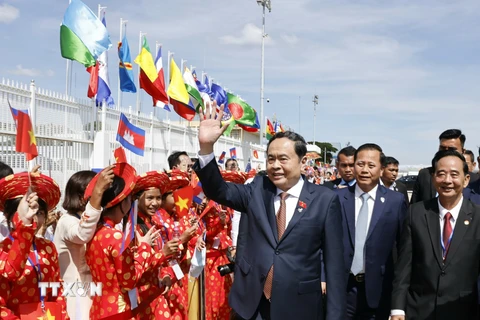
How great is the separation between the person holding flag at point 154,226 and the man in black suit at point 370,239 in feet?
4.66

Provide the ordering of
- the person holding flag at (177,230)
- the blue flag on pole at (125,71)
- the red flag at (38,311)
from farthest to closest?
the blue flag on pole at (125,71), the person holding flag at (177,230), the red flag at (38,311)

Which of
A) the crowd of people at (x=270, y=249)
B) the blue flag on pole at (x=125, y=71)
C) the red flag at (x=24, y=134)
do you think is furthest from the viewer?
the blue flag on pole at (x=125, y=71)

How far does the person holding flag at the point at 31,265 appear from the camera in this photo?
303 centimetres

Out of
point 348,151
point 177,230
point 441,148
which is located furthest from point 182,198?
point 441,148

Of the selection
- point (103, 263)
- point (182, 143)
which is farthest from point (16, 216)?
point (182, 143)

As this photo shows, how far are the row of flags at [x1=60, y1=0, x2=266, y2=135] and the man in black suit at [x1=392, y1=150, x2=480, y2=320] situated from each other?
5.76 m

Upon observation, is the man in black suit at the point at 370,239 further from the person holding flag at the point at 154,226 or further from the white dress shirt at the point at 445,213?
the person holding flag at the point at 154,226

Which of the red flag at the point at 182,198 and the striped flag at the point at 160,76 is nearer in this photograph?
the red flag at the point at 182,198

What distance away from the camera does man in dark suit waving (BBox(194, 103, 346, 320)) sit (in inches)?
128

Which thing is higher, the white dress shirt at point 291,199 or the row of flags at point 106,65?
the row of flags at point 106,65

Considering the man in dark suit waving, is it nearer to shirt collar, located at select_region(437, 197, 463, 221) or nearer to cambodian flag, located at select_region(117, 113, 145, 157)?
cambodian flag, located at select_region(117, 113, 145, 157)

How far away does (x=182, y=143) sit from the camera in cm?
1566

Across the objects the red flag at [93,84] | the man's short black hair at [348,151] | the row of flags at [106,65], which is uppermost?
the row of flags at [106,65]

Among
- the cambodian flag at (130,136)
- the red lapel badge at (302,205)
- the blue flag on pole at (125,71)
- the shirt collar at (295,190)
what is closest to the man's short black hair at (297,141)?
the shirt collar at (295,190)
